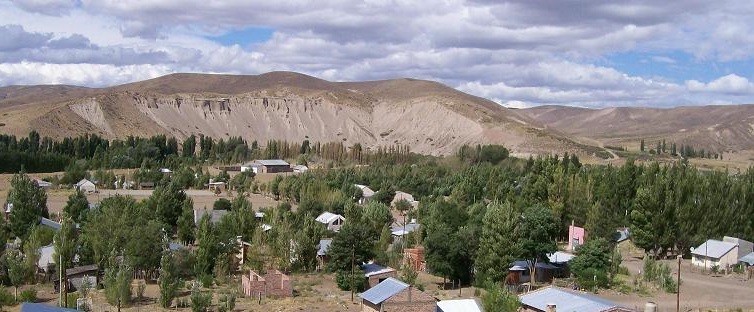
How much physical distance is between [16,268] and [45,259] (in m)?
3.76

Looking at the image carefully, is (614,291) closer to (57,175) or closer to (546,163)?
(546,163)

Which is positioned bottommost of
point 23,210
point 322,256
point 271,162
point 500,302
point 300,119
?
point 322,256

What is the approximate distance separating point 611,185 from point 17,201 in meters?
36.4

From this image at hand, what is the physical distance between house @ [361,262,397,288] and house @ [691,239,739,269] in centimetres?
1846

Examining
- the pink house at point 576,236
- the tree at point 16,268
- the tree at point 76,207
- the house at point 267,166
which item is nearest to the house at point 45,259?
the tree at point 16,268

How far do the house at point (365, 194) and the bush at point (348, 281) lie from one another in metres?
36.1

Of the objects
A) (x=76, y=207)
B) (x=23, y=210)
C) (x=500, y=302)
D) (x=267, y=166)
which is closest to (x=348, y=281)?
(x=500, y=302)

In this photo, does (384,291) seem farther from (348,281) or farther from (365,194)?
(365,194)

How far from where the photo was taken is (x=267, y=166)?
328ft

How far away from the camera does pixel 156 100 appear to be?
151875 mm

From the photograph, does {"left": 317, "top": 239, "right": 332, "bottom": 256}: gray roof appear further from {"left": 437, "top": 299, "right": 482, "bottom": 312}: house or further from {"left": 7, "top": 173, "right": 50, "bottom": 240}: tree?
{"left": 7, "top": 173, "right": 50, "bottom": 240}: tree

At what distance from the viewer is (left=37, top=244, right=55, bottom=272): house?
37.8m

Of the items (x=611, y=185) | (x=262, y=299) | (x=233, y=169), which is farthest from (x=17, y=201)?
(x=233, y=169)

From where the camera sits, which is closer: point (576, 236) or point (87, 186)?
point (576, 236)
